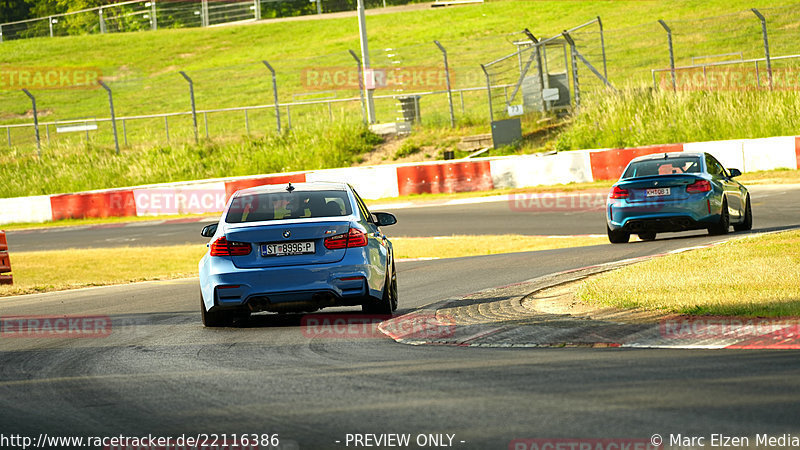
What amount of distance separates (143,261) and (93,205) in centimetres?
1349

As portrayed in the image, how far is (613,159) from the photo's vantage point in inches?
1112

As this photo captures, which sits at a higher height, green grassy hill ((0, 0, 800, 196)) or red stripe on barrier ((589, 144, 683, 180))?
green grassy hill ((0, 0, 800, 196))

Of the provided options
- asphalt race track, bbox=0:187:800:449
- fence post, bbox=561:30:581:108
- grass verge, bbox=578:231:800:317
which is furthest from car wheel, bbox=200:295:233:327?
fence post, bbox=561:30:581:108

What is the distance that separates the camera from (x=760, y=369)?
6844 millimetres

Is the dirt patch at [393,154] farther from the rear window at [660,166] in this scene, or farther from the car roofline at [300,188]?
the car roofline at [300,188]

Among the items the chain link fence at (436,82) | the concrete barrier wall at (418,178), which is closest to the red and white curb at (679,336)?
the concrete barrier wall at (418,178)

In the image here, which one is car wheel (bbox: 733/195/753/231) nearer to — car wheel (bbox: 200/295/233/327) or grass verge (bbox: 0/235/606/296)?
grass verge (bbox: 0/235/606/296)

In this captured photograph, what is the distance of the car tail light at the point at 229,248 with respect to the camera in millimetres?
10375

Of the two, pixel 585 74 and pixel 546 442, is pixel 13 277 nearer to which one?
pixel 546 442

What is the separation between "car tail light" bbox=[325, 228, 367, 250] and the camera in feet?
34.1

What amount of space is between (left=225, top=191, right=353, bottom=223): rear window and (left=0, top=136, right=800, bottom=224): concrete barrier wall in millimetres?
17544

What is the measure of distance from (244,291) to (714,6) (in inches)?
2064

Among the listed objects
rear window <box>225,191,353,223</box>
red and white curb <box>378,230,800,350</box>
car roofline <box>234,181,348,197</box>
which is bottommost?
red and white curb <box>378,230,800,350</box>

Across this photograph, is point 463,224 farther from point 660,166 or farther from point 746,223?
point 746,223
